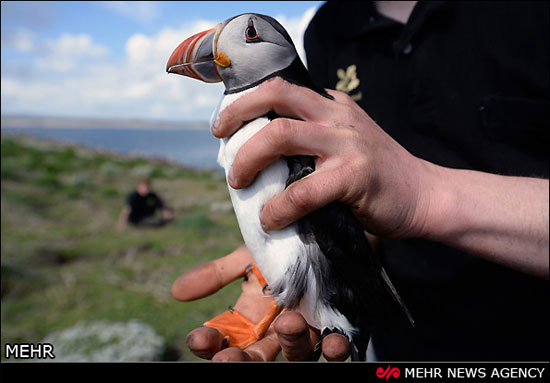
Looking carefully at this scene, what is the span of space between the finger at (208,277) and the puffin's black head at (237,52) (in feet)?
3.26

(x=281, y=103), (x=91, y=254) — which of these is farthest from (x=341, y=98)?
(x=91, y=254)

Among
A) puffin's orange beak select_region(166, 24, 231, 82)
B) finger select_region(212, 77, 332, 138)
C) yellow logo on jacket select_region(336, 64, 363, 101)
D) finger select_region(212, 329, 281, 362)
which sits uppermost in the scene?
yellow logo on jacket select_region(336, 64, 363, 101)

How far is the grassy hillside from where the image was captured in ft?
15.6

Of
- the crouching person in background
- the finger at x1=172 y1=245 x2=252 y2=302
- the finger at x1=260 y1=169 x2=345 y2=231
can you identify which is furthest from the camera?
the crouching person in background

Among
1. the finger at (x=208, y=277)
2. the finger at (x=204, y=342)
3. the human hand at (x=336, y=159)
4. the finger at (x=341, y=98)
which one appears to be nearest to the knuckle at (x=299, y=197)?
the human hand at (x=336, y=159)

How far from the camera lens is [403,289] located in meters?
2.41

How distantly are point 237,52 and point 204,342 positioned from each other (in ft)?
4.19

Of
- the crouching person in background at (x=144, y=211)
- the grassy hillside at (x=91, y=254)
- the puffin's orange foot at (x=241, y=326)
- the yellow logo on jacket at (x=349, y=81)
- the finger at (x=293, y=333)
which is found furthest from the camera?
the crouching person in background at (x=144, y=211)

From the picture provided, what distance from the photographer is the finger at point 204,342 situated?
5.24 feet

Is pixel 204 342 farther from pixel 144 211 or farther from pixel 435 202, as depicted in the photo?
pixel 144 211

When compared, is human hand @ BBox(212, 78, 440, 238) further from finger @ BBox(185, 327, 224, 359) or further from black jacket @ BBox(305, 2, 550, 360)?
black jacket @ BBox(305, 2, 550, 360)

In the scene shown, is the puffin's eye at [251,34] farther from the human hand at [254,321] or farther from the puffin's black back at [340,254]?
the human hand at [254,321]

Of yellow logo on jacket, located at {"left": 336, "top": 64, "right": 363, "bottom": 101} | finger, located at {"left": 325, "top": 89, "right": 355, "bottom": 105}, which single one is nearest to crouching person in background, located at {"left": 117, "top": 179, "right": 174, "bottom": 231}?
yellow logo on jacket, located at {"left": 336, "top": 64, "right": 363, "bottom": 101}

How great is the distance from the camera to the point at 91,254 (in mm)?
6945
